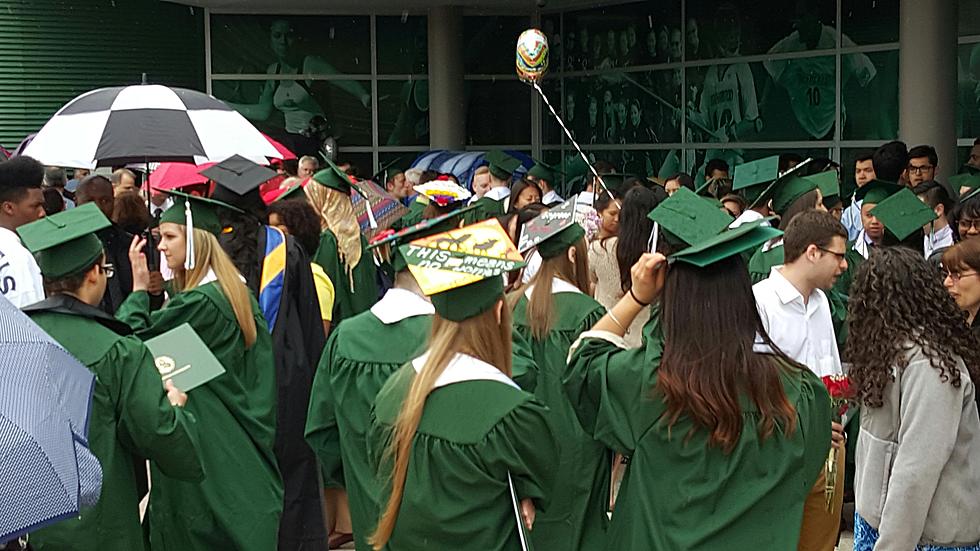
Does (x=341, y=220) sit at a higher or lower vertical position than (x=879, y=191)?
lower

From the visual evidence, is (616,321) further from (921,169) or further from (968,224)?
(921,169)

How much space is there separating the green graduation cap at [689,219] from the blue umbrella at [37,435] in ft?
6.12

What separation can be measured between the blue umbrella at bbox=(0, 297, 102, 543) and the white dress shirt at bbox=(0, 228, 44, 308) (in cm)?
295

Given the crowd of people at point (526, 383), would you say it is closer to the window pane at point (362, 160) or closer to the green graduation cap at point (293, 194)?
the green graduation cap at point (293, 194)

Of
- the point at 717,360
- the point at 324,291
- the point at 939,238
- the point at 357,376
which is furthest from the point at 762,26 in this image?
the point at 717,360

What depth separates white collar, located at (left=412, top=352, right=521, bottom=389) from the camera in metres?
3.79

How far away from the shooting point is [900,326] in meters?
4.40

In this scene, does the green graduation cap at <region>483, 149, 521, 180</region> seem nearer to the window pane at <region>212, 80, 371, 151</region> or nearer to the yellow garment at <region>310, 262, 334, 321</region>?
the yellow garment at <region>310, 262, 334, 321</region>

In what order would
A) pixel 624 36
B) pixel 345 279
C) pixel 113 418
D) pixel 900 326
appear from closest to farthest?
1. pixel 900 326
2. pixel 113 418
3. pixel 345 279
4. pixel 624 36

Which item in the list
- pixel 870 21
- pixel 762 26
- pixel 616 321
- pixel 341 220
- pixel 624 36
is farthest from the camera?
pixel 624 36

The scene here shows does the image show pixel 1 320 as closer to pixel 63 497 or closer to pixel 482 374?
pixel 63 497

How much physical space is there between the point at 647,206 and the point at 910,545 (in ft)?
8.97

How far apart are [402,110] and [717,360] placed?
764 inches

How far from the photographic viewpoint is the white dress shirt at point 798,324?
544 centimetres
